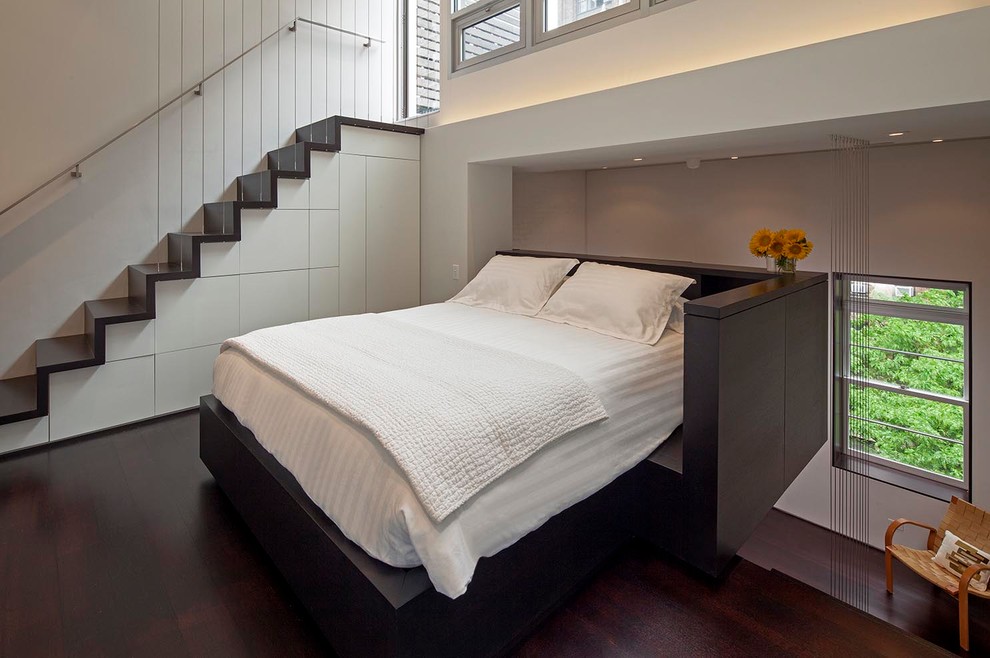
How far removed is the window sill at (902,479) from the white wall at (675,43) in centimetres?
268

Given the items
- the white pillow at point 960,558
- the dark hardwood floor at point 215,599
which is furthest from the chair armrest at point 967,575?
the dark hardwood floor at point 215,599

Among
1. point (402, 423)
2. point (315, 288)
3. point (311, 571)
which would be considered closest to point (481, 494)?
point (402, 423)

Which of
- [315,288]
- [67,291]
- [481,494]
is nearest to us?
[481,494]

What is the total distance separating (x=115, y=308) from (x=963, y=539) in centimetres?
513

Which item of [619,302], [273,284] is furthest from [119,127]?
[619,302]

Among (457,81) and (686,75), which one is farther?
(457,81)

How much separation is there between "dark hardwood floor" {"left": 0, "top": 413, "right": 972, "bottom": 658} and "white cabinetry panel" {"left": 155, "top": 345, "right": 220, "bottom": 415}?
960 mm

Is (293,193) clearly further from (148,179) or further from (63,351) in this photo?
(63,351)

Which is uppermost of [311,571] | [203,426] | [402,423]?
[402,423]

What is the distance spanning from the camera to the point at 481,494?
4.89 ft

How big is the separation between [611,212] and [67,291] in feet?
14.2

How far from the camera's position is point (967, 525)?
3111 mm

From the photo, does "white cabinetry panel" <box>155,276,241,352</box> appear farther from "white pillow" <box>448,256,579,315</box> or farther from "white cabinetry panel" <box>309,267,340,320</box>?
"white pillow" <box>448,256,579,315</box>

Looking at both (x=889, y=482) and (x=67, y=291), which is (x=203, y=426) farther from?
(x=889, y=482)
